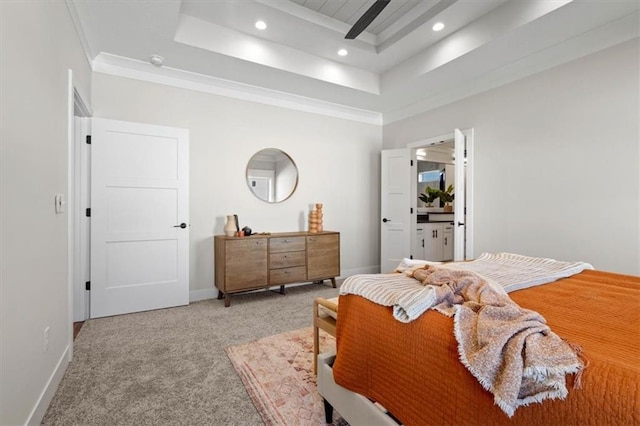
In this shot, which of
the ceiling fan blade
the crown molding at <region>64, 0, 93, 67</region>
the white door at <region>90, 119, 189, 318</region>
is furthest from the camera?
the white door at <region>90, 119, 189, 318</region>

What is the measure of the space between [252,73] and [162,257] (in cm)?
233

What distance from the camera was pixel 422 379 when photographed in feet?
3.34

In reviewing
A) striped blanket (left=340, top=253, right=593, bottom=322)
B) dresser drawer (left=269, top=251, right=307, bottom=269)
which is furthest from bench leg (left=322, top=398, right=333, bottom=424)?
dresser drawer (left=269, top=251, right=307, bottom=269)

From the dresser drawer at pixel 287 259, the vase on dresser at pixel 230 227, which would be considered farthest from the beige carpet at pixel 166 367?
the vase on dresser at pixel 230 227

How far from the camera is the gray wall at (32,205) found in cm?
124

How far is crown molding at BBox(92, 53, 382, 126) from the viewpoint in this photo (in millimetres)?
3174

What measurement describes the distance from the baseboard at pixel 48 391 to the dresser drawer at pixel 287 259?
1.98 metres

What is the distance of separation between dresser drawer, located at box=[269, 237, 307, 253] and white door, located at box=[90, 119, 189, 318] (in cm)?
98

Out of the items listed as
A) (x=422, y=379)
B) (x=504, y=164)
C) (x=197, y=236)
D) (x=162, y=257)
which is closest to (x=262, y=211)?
(x=197, y=236)

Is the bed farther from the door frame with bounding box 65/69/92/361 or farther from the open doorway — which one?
the open doorway

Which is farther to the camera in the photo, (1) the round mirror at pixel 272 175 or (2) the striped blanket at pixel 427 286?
(1) the round mirror at pixel 272 175

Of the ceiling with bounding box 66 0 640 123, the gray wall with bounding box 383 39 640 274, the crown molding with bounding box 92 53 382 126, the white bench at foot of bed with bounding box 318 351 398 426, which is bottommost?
the white bench at foot of bed with bounding box 318 351 398 426

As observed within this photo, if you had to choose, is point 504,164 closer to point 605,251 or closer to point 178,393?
point 605,251

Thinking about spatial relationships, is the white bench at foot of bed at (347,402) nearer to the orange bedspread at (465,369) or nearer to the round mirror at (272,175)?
the orange bedspread at (465,369)
